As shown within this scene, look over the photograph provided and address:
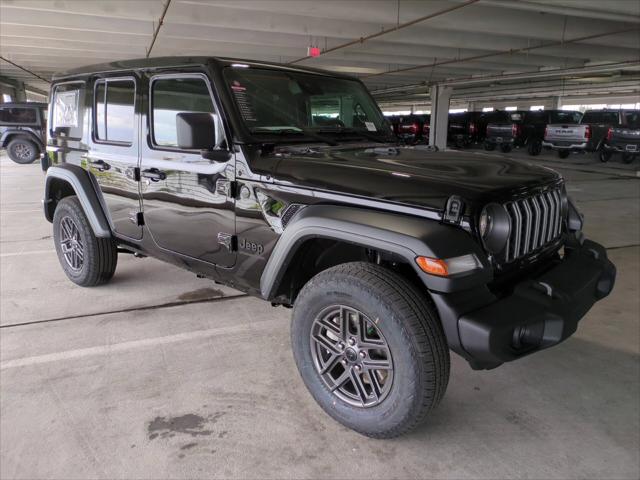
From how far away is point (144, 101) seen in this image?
3.23 m

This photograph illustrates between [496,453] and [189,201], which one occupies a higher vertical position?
[189,201]

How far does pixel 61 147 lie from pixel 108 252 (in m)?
0.97

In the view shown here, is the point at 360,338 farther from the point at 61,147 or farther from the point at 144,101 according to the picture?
the point at 61,147

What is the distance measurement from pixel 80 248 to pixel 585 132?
51.3ft

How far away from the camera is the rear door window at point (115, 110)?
11.0 ft

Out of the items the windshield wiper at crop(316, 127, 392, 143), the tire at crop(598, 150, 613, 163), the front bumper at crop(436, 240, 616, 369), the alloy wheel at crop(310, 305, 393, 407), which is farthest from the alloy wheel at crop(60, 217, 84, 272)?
the tire at crop(598, 150, 613, 163)

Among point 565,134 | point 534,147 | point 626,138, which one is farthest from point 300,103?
point 534,147

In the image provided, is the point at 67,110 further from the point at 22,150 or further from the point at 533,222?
the point at 22,150

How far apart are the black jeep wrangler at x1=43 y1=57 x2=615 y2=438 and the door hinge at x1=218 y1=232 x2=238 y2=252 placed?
0.01 meters

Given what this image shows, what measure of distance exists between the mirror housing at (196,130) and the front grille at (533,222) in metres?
1.52

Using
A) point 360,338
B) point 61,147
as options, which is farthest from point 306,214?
point 61,147

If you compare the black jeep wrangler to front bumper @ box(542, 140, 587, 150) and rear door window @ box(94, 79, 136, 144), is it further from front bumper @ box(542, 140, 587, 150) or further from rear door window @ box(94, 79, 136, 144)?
front bumper @ box(542, 140, 587, 150)

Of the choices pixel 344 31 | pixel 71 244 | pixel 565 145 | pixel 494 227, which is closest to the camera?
pixel 494 227

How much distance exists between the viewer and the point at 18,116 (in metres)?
14.2
